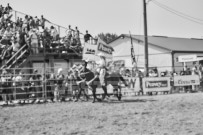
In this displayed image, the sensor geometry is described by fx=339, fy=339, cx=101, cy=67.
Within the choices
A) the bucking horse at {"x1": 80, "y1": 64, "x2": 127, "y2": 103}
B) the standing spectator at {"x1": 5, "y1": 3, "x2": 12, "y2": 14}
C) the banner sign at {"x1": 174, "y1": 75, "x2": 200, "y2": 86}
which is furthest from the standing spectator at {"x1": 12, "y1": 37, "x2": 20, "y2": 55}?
the banner sign at {"x1": 174, "y1": 75, "x2": 200, "y2": 86}

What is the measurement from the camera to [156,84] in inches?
855

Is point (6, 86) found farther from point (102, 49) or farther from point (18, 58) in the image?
point (102, 49)

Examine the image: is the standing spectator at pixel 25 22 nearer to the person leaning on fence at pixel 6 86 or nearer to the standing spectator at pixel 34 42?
the standing spectator at pixel 34 42

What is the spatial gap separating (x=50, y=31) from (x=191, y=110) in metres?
11.9

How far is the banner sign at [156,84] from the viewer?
21.4 metres

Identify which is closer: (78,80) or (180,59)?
(78,80)

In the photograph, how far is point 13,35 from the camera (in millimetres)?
18859

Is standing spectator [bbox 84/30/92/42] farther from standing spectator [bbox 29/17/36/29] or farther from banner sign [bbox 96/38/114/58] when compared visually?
banner sign [bbox 96/38/114/58]

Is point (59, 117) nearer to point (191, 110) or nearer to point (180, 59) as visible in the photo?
point (191, 110)

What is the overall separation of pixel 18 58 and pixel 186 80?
11.2 metres

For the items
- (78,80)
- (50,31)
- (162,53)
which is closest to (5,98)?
(78,80)

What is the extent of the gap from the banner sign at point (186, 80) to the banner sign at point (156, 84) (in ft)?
2.87

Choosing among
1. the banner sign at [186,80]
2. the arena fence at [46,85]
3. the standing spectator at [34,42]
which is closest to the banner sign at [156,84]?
the arena fence at [46,85]

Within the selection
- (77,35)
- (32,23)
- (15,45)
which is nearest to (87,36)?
(77,35)
